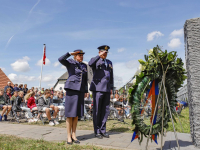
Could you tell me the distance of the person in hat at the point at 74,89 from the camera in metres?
4.86

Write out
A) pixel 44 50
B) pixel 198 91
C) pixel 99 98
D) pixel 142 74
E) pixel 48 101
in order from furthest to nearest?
1. pixel 44 50
2. pixel 48 101
3. pixel 99 98
4. pixel 198 91
5. pixel 142 74

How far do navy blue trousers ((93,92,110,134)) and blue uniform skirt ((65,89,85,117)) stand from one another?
0.58m

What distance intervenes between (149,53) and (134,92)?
79cm

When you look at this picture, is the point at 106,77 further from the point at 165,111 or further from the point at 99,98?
the point at 165,111

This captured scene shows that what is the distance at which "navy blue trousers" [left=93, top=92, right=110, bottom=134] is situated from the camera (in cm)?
546

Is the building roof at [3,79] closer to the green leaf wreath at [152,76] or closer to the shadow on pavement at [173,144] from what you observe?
the shadow on pavement at [173,144]

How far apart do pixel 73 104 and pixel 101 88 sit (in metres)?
0.86

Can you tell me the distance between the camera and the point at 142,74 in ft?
13.1

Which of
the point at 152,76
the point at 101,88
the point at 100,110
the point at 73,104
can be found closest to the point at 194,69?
the point at 152,76

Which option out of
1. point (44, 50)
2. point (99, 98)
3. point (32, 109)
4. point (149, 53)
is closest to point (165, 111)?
point (149, 53)

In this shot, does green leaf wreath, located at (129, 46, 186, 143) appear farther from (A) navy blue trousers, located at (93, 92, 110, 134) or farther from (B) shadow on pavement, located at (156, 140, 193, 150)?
(A) navy blue trousers, located at (93, 92, 110, 134)

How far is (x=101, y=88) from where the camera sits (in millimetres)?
5383

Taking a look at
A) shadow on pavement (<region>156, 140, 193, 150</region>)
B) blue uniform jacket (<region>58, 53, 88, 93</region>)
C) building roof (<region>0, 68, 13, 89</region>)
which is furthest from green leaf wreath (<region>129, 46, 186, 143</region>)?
building roof (<region>0, 68, 13, 89</region>)

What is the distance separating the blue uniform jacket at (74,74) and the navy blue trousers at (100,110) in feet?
1.65
